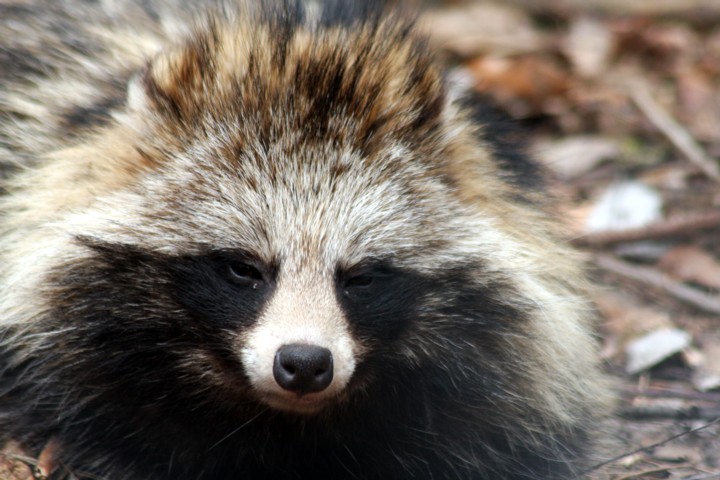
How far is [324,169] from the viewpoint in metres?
4.45

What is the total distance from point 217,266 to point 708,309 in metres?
3.80

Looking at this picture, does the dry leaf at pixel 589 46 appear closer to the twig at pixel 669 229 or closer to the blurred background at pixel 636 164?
the blurred background at pixel 636 164

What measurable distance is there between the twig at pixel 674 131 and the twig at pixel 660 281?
1162mm

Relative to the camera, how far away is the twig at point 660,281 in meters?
6.93

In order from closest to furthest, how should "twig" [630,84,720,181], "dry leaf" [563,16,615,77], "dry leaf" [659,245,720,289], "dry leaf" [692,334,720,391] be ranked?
"dry leaf" [692,334,720,391], "dry leaf" [659,245,720,289], "twig" [630,84,720,181], "dry leaf" [563,16,615,77]

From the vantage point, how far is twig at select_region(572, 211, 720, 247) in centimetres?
753

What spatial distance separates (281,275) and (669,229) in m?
4.09

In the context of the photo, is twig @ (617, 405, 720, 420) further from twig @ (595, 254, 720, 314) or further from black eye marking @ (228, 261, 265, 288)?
black eye marking @ (228, 261, 265, 288)

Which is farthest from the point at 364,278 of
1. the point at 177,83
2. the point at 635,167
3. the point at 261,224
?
the point at 635,167

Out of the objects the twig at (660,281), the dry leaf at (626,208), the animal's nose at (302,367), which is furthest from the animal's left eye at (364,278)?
the dry leaf at (626,208)

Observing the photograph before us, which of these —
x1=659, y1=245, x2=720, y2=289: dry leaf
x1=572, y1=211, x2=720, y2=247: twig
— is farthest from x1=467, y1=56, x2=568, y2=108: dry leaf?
x1=659, y1=245, x2=720, y2=289: dry leaf

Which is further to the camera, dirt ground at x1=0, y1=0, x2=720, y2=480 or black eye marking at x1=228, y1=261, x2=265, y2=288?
dirt ground at x1=0, y1=0, x2=720, y2=480

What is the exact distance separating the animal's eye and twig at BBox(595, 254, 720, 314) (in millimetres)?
3664

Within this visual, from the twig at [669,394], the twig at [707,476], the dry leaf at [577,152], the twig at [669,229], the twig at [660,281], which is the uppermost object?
the dry leaf at [577,152]
